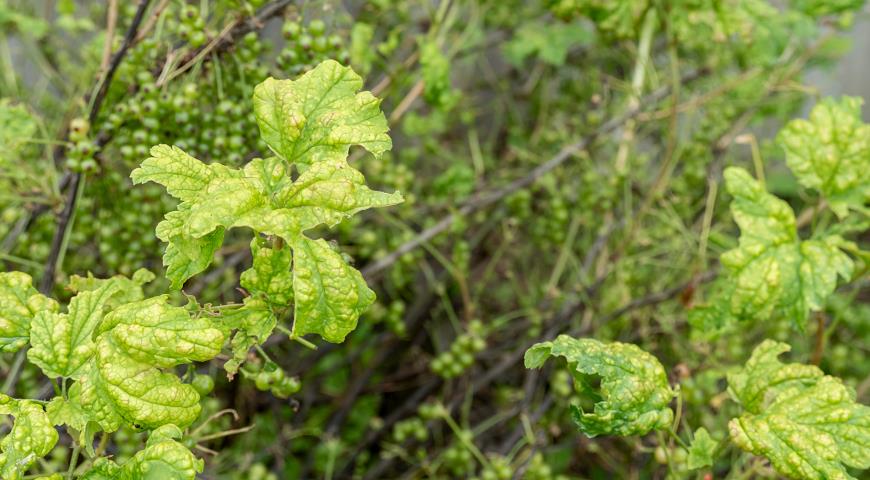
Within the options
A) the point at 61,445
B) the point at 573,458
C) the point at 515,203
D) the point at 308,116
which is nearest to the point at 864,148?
the point at 515,203

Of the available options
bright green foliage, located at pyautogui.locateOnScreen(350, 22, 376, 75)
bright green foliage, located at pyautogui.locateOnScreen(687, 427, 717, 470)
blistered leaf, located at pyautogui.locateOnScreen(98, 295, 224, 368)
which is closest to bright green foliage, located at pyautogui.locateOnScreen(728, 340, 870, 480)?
bright green foliage, located at pyautogui.locateOnScreen(687, 427, 717, 470)

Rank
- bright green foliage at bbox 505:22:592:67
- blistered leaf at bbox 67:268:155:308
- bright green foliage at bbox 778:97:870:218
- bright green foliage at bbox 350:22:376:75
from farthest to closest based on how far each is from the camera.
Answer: bright green foliage at bbox 505:22:592:67 < bright green foliage at bbox 350:22:376:75 < bright green foliage at bbox 778:97:870:218 < blistered leaf at bbox 67:268:155:308

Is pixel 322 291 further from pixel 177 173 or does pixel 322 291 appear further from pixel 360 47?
pixel 360 47

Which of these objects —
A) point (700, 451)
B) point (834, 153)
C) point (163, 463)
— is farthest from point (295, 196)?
point (834, 153)

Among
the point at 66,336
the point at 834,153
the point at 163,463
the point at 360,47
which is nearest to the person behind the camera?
the point at 163,463

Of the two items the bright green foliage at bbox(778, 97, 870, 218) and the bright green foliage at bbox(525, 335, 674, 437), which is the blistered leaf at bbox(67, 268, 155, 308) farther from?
the bright green foliage at bbox(778, 97, 870, 218)

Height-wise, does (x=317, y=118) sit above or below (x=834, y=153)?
above
